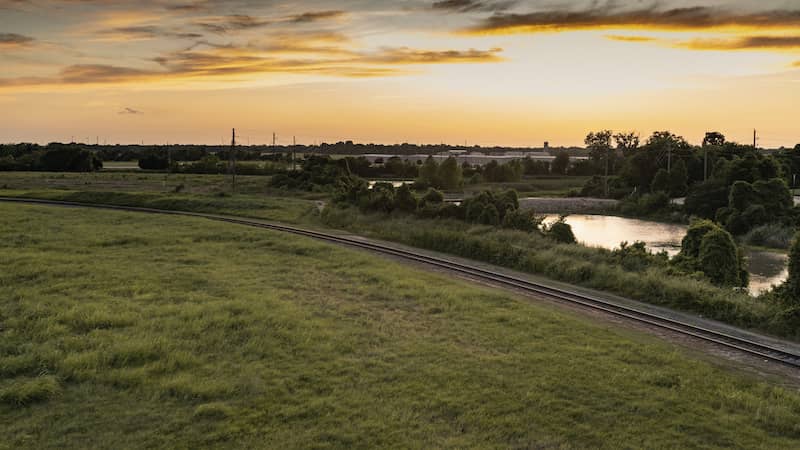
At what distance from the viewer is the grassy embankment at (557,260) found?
878 inches

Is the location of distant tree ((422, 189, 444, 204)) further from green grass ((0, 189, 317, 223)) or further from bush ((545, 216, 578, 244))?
bush ((545, 216, 578, 244))

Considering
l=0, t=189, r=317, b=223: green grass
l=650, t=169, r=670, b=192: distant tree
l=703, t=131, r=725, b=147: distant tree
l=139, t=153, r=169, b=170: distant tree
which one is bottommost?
l=0, t=189, r=317, b=223: green grass

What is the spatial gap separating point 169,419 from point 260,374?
2.96 meters

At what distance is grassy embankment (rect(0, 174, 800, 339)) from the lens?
73.2 ft

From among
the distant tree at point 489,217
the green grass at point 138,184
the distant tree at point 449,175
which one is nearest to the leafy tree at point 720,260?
the distant tree at point 489,217

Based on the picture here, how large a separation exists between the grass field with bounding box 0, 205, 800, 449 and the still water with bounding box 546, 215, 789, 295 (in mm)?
22212

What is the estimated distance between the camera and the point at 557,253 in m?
33.2

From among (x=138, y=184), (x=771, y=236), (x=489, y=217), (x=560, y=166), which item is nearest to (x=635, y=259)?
(x=489, y=217)

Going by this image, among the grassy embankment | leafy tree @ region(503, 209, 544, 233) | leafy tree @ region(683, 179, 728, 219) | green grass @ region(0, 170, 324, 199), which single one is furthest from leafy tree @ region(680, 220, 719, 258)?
green grass @ region(0, 170, 324, 199)

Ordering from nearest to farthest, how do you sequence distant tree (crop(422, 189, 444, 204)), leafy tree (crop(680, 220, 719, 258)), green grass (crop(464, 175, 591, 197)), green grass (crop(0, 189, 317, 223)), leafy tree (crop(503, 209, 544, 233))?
leafy tree (crop(680, 220, 719, 258)) → leafy tree (crop(503, 209, 544, 233)) → distant tree (crop(422, 189, 444, 204)) → green grass (crop(0, 189, 317, 223)) → green grass (crop(464, 175, 591, 197))

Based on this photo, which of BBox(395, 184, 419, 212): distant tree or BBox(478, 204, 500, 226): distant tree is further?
BBox(395, 184, 419, 212): distant tree

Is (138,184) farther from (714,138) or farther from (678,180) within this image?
(714,138)

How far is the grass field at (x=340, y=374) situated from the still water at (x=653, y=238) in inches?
874

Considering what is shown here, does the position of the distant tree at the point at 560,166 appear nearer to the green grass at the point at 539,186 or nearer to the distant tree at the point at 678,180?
the green grass at the point at 539,186
